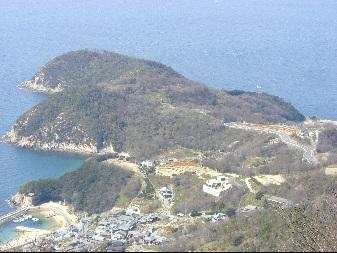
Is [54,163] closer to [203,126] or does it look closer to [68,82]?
[203,126]

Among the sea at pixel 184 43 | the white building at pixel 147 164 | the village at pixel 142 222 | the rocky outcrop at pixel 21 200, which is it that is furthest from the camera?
the sea at pixel 184 43

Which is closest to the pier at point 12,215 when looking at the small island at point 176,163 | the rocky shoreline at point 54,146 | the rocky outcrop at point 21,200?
the rocky outcrop at point 21,200

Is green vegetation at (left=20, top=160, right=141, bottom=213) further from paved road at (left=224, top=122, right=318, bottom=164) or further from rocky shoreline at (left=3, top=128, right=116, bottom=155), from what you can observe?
paved road at (left=224, top=122, right=318, bottom=164)

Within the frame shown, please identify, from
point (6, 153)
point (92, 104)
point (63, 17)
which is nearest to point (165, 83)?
point (92, 104)

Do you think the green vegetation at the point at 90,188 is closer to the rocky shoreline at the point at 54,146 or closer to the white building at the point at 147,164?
the white building at the point at 147,164

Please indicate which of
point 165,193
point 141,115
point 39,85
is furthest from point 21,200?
point 39,85
